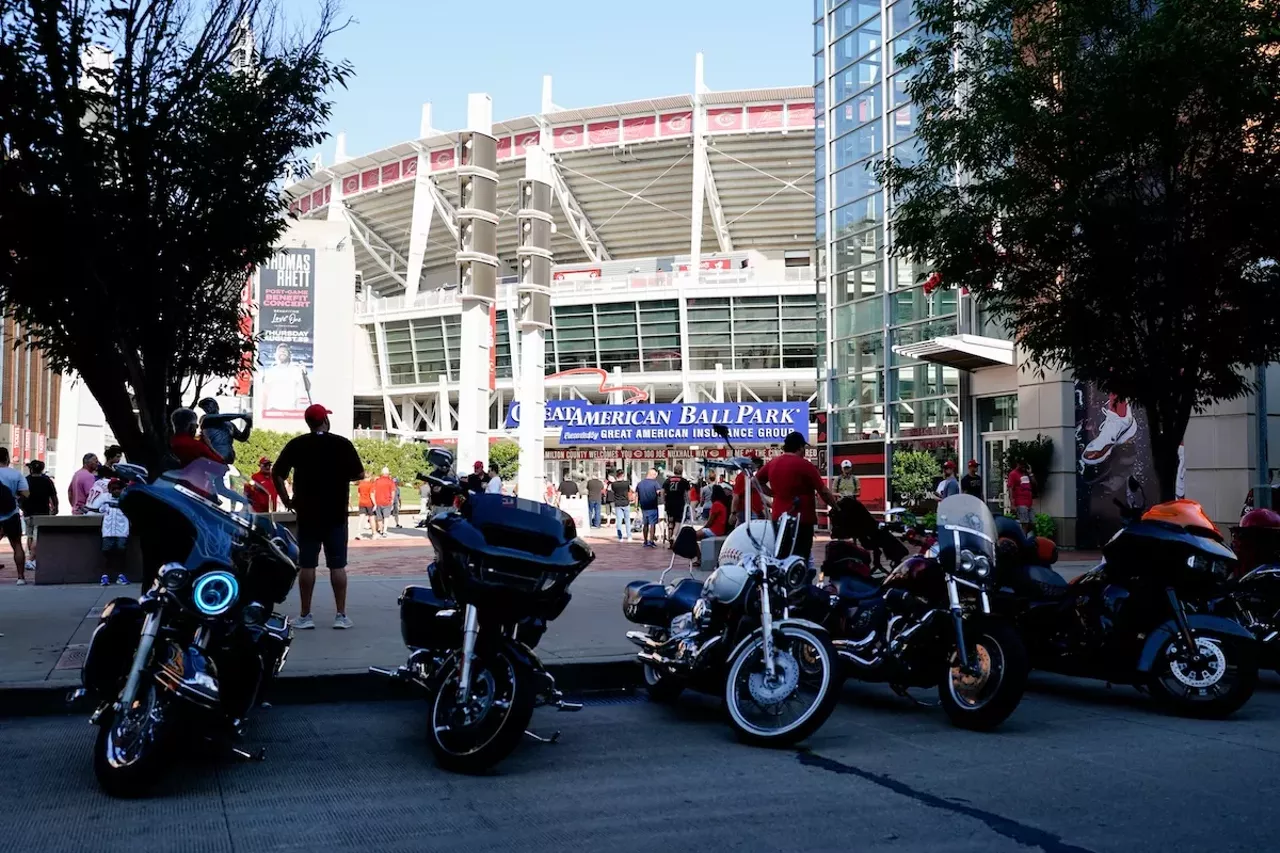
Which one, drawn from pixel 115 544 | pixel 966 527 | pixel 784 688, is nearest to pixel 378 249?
pixel 115 544

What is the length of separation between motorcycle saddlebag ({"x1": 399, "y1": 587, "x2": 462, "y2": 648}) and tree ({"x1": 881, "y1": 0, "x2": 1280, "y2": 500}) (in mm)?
8099

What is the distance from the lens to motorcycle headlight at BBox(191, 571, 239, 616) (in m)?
4.71

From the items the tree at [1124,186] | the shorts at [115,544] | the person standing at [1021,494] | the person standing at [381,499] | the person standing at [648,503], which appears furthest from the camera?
the person standing at [381,499]

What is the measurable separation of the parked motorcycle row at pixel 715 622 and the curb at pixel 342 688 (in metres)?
0.69

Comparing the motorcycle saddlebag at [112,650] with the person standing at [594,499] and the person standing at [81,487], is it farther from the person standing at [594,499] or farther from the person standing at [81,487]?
the person standing at [594,499]

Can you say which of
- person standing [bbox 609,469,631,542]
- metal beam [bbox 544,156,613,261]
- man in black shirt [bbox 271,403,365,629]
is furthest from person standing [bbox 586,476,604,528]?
metal beam [bbox 544,156,613,261]

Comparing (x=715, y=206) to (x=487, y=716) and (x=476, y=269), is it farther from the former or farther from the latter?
(x=487, y=716)

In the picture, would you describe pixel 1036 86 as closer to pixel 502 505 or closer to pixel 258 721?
pixel 502 505

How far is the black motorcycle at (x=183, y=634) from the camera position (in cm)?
454

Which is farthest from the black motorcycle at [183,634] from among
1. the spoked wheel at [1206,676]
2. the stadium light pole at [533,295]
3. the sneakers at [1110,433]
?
the stadium light pole at [533,295]

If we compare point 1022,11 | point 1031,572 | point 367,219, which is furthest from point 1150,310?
point 367,219

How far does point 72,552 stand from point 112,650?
9986 mm

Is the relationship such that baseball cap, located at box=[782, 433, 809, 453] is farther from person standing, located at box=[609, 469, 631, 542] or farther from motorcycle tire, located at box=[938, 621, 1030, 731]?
person standing, located at box=[609, 469, 631, 542]

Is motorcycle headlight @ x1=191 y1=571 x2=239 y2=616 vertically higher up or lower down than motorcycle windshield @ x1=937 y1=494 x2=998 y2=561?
lower down
